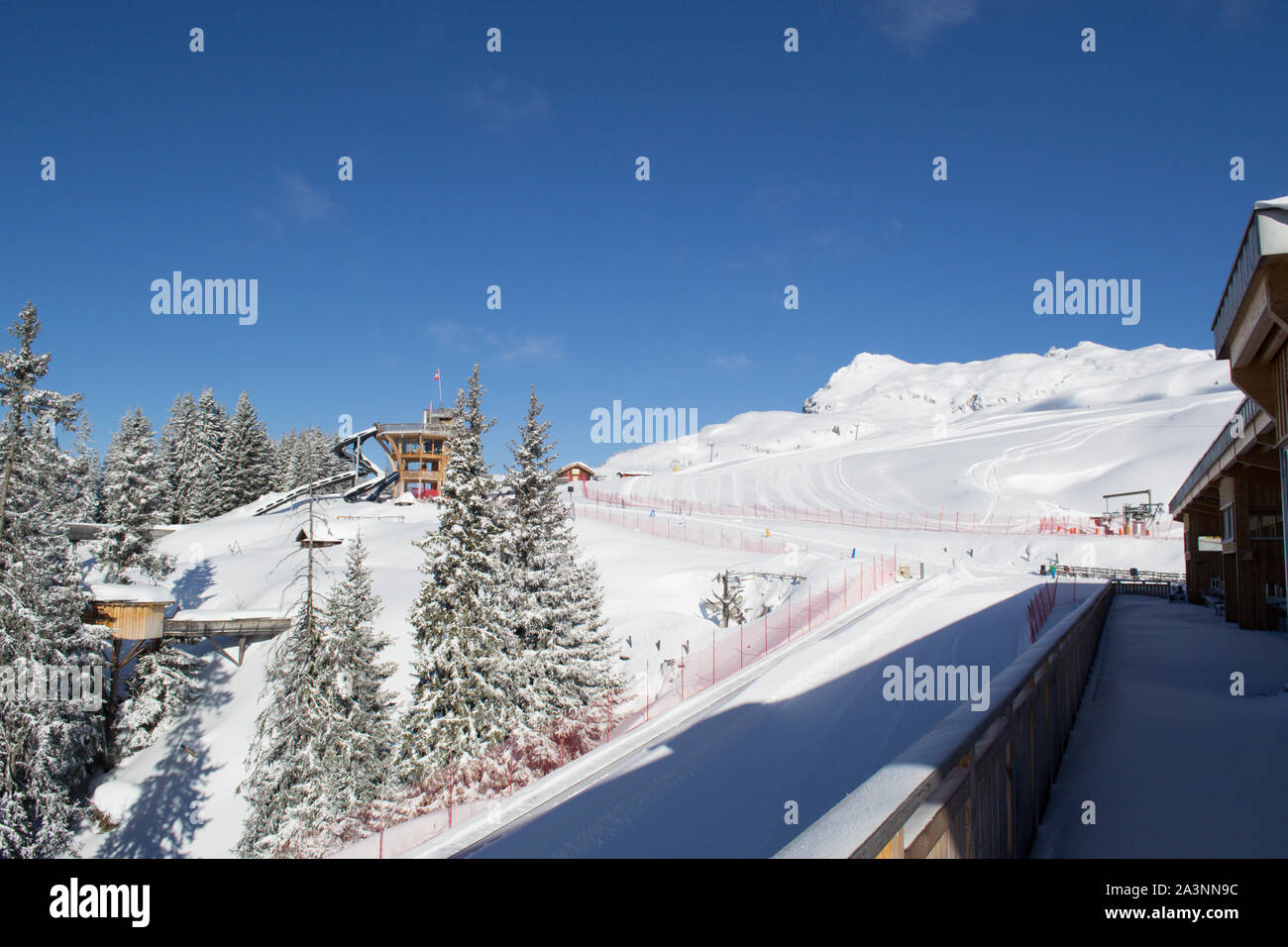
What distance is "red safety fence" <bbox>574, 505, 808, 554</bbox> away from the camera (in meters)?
49.3

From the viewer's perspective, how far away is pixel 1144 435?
295 ft

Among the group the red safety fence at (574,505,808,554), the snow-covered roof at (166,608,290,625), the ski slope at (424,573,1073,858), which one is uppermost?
the red safety fence at (574,505,808,554)

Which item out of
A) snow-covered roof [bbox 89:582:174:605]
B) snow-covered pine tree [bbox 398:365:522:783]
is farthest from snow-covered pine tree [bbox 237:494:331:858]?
→ snow-covered roof [bbox 89:582:174:605]

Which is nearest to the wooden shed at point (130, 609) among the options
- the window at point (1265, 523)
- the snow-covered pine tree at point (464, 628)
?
the snow-covered pine tree at point (464, 628)

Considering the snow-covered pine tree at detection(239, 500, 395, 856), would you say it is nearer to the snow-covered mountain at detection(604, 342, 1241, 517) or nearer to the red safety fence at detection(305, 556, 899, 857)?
the red safety fence at detection(305, 556, 899, 857)

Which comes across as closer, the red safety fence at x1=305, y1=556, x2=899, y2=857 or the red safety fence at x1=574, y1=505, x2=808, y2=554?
the red safety fence at x1=305, y1=556, x2=899, y2=857

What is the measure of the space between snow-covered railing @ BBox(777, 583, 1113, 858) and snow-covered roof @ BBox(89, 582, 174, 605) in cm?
3261

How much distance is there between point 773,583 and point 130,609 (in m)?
29.8

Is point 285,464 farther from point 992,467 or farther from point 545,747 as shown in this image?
point 992,467

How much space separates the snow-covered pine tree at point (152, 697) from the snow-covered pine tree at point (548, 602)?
52.9 ft

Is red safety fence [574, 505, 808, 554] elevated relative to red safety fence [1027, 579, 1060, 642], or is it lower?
elevated

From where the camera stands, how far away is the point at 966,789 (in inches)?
123

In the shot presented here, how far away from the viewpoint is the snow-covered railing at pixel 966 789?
238cm
